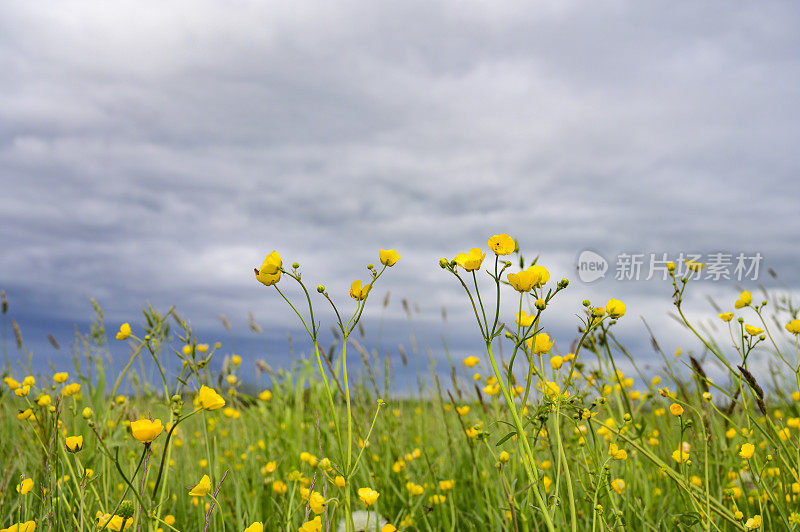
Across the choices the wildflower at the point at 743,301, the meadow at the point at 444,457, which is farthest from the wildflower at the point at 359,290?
the wildflower at the point at 743,301

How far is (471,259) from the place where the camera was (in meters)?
1.69

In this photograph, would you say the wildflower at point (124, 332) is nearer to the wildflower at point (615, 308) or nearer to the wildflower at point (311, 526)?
the wildflower at point (311, 526)

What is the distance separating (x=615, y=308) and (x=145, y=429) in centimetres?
143

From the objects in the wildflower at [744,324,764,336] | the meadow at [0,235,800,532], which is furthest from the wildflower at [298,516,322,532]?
the wildflower at [744,324,764,336]

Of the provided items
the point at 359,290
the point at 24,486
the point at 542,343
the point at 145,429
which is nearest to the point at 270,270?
the point at 359,290

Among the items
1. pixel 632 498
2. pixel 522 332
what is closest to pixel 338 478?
pixel 522 332

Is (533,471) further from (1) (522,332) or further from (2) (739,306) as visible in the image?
(2) (739,306)

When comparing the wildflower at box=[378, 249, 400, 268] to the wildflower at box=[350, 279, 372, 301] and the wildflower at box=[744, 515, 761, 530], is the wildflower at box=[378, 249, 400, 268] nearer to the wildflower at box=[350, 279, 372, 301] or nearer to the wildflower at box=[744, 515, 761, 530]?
the wildflower at box=[350, 279, 372, 301]

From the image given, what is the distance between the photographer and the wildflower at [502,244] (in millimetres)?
1727

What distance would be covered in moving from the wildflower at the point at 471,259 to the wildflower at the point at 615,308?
1.71 ft

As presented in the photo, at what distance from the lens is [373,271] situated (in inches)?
73.0

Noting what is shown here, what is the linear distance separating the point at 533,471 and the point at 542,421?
24cm

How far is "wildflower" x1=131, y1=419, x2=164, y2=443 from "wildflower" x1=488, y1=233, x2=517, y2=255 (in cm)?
101

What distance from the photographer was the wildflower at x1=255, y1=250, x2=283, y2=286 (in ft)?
5.64
